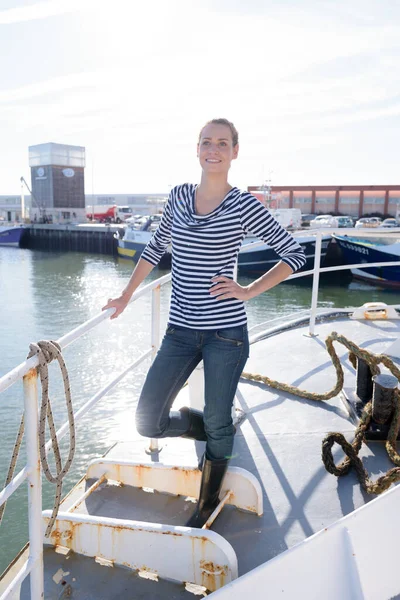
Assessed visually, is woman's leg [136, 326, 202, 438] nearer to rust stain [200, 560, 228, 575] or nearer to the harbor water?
rust stain [200, 560, 228, 575]

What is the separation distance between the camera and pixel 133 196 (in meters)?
79.6

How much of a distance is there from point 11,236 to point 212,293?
4251 cm

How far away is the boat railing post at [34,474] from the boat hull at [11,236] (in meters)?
42.5

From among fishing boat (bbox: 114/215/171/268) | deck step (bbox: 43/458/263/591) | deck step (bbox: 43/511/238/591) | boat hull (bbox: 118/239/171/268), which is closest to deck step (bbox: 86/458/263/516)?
deck step (bbox: 43/458/263/591)

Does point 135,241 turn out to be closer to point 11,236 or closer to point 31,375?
point 11,236

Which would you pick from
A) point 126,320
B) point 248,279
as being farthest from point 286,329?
point 248,279

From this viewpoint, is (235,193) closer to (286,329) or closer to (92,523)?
(92,523)

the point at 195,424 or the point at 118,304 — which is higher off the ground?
the point at 118,304

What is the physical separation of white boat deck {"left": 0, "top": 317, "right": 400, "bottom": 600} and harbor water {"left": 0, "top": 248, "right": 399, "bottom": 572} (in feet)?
1.68

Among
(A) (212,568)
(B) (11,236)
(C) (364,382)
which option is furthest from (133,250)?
(A) (212,568)

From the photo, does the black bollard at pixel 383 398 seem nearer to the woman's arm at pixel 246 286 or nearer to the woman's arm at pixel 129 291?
the woman's arm at pixel 246 286

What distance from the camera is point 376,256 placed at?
22.0 meters

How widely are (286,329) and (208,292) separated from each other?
3550mm

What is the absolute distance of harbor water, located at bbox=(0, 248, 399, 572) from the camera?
17.8 feet
